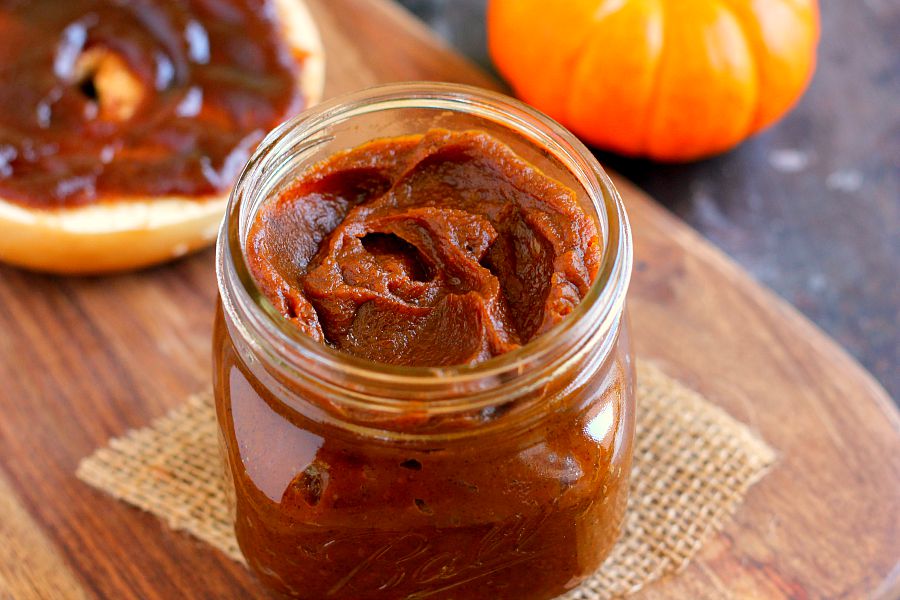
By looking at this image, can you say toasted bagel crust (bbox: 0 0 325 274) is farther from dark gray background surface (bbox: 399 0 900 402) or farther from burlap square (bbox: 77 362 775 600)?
dark gray background surface (bbox: 399 0 900 402)

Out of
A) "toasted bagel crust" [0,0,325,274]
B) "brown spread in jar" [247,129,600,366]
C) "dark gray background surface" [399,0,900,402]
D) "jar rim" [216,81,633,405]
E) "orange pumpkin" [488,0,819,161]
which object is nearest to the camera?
"jar rim" [216,81,633,405]

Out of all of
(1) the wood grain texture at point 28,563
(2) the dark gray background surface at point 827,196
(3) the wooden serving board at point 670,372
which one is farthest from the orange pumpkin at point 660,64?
(1) the wood grain texture at point 28,563

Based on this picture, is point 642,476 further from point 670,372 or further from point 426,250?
point 426,250

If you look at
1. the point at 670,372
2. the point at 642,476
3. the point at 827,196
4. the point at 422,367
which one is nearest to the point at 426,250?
the point at 422,367

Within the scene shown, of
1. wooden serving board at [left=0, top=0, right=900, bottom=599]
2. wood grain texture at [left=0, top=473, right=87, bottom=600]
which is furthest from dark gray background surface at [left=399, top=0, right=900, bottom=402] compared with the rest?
wood grain texture at [left=0, top=473, right=87, bottom=600]

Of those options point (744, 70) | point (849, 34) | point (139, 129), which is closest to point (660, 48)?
point (744, 70)
